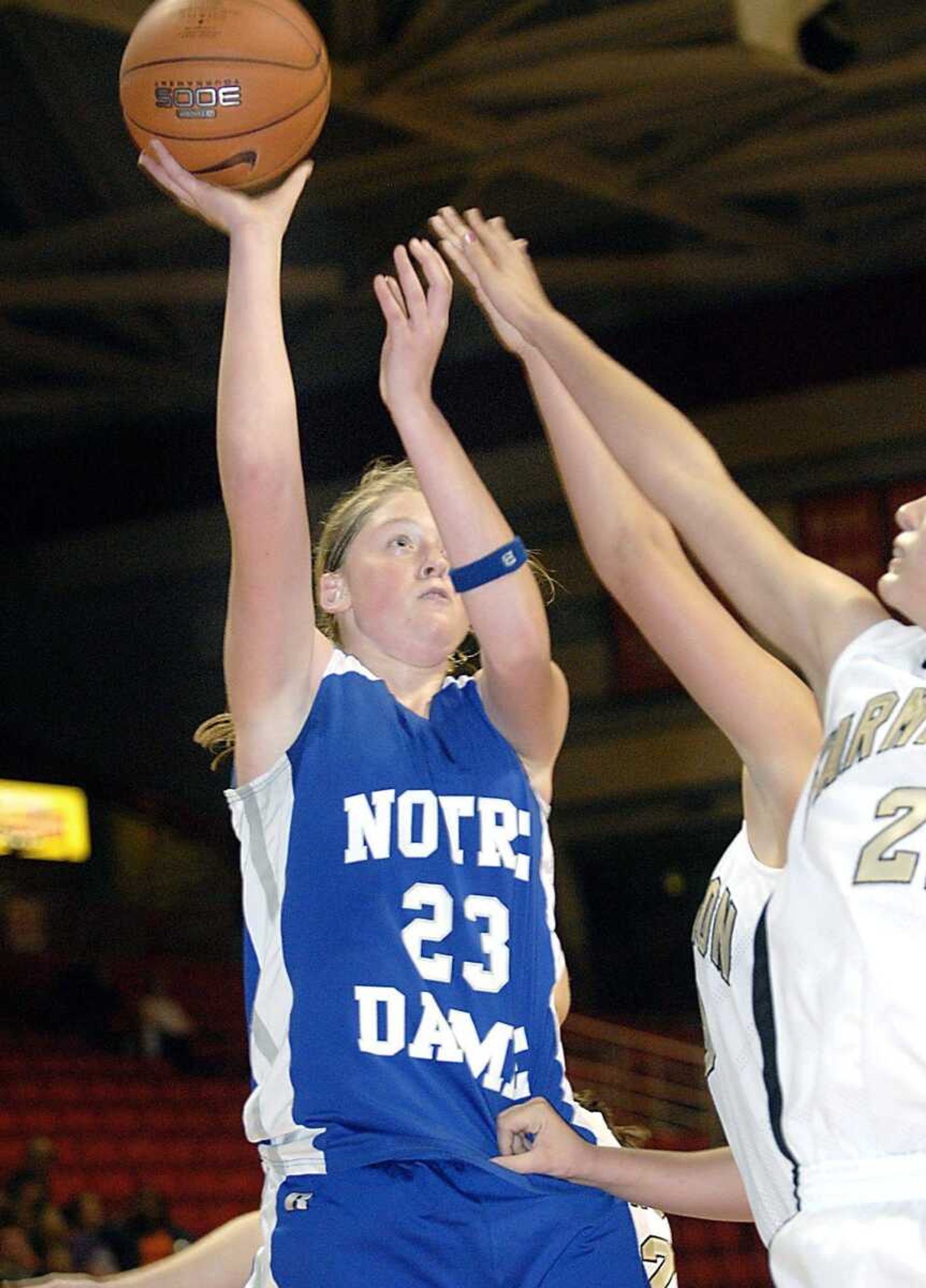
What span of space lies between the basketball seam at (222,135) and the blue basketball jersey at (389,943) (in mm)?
1084

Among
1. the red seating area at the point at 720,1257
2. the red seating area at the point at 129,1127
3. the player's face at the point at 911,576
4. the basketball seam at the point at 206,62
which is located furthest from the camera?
the red seating area at the point at 129,1127

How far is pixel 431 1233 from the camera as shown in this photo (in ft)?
9.46

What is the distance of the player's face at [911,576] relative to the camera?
8.07 feet

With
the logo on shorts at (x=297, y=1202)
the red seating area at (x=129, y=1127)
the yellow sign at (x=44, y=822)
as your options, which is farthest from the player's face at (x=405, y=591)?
the yellow sign at (x=44, y=822)

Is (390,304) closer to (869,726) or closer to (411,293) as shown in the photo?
(411,293)

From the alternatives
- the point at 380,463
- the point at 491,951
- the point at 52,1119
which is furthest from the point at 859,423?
the point at 491,951

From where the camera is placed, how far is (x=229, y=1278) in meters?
3.58

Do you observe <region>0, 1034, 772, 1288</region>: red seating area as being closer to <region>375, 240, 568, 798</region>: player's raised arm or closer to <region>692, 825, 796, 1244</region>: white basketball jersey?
<region>375, 240, 568, 798</region>: player's raised arm

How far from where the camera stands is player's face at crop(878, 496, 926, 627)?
2.46m

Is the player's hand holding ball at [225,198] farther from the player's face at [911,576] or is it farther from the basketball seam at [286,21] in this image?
the player's face at [911,576]

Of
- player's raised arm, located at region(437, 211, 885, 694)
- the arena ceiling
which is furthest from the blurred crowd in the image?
player's raised arm, located at region(437, 211, 885, 694)

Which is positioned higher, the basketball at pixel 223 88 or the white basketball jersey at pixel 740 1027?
the basketball at pixel 223 88

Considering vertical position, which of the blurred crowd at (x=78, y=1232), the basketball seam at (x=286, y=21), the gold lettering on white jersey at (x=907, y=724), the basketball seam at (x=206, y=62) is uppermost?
the basketball seam at (x=286, y=21)

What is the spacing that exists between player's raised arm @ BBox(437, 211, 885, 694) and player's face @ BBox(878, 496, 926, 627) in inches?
2.2
